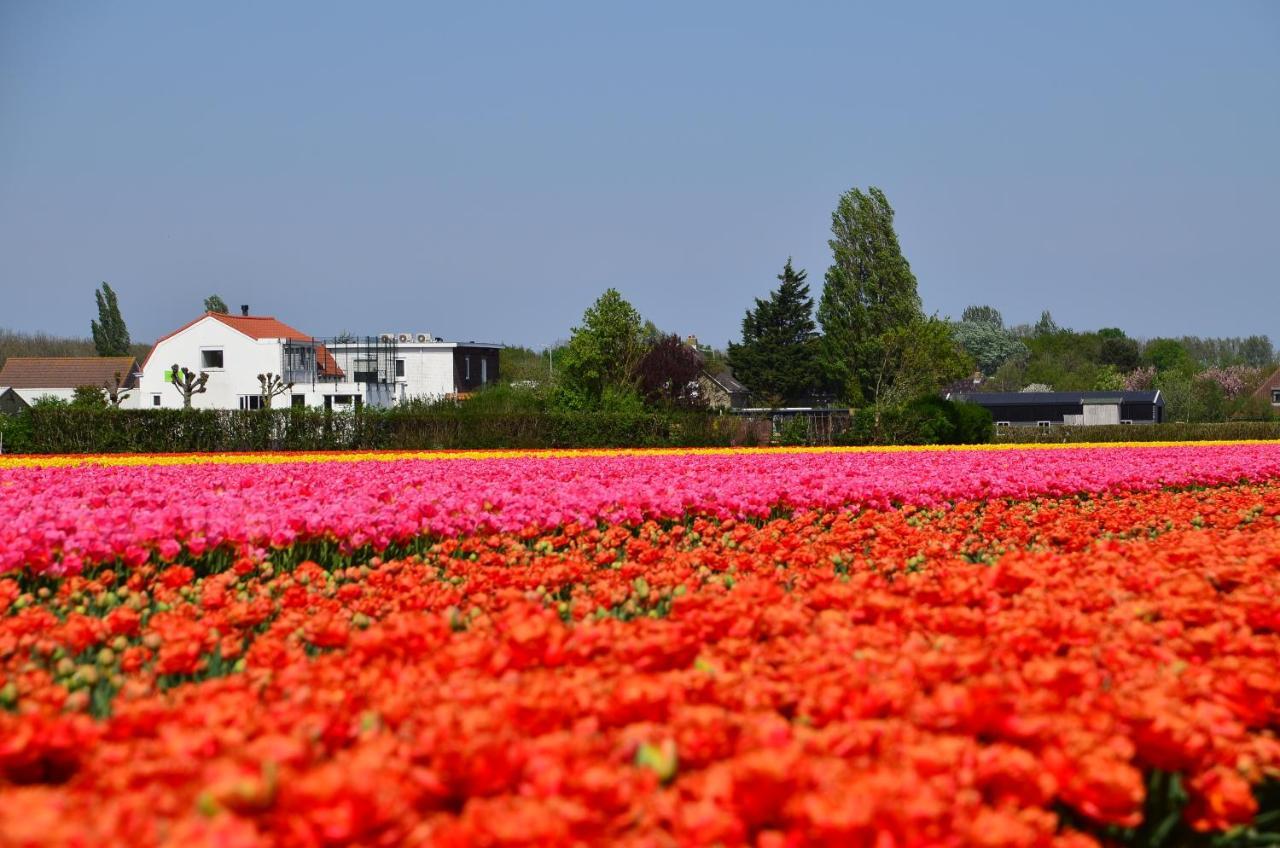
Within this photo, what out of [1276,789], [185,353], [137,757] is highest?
[185,353]

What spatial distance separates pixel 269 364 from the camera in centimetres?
6059

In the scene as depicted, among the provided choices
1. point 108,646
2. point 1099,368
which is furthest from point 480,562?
point 1099,368

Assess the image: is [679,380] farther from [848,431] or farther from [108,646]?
[108,646]

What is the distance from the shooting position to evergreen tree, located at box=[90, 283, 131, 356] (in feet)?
346

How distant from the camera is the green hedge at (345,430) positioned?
2941cm

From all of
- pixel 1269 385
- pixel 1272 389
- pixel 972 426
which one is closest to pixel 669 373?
pixel 972 426

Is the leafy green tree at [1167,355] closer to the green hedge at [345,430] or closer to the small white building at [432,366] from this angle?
the small white building at [432,366]

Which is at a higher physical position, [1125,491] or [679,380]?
[679,380]

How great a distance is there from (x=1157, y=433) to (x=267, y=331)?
1736 inches

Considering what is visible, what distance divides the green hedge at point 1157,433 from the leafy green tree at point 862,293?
16.4 m

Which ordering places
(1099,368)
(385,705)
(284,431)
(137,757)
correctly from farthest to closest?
(1099,368)
(284,431)
(385,705)
(137,757)

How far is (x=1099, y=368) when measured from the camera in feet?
365

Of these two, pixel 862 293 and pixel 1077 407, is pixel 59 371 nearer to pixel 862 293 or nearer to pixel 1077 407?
pixel 862 293

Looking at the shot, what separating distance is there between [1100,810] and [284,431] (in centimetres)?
3017
